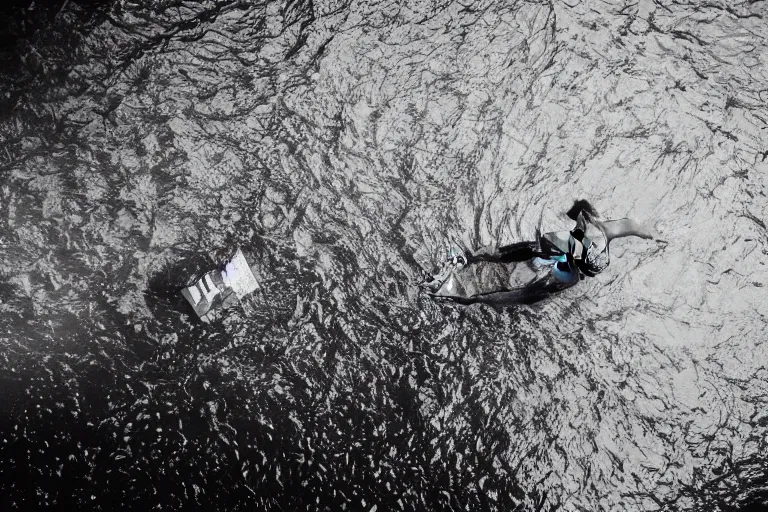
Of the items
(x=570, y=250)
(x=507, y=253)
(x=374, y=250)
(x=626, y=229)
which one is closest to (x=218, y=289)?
(x=374, y=250)

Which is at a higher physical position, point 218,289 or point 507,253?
point 218,289

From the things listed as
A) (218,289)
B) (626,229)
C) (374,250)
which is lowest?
(626,229)

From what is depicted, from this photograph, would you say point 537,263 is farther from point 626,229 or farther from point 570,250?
point 626,229

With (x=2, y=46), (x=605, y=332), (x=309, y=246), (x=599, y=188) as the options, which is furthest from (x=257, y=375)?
(x=2, y=46)

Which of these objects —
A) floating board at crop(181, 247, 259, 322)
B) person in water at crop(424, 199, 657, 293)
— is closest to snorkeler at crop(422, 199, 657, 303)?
person in water at crop(424, 199, 657, 293)

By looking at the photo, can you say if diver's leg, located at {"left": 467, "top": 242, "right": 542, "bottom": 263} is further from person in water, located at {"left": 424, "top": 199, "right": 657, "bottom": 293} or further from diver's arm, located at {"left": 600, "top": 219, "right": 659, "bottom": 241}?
diver's arm, located at {"left": 600, "top": 219, "right": 659, "bottom": 241}
